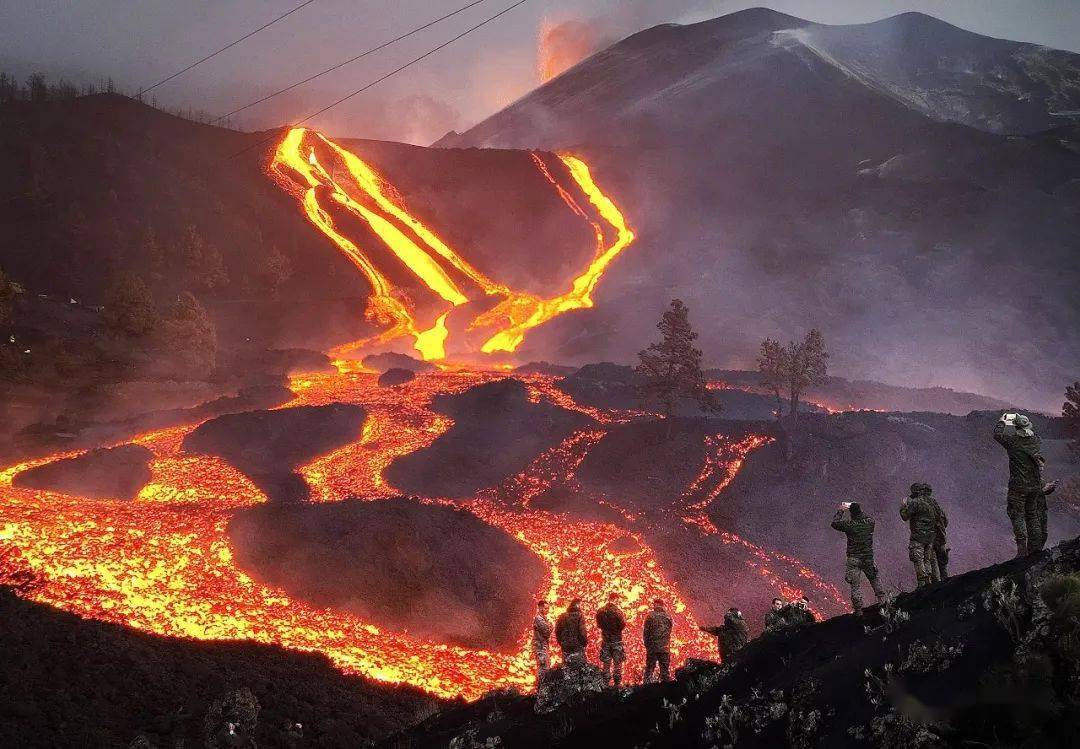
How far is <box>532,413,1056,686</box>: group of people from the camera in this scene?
973 cm

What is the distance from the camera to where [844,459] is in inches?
1101

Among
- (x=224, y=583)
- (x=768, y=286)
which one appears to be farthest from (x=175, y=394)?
(x=768, y=286)

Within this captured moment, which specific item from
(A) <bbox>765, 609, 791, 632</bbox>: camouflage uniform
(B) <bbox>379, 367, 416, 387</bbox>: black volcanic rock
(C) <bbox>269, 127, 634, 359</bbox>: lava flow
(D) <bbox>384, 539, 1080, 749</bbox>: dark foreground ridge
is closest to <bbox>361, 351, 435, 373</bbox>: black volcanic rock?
(B) <bbox>379, 367, 416, 387</bbox>: black volcanic rock

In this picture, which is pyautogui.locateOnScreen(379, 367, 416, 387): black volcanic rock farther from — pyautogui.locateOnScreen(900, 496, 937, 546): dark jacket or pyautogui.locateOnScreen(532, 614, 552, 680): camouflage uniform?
pyautogui.locateOnScreen(900, 496, 937, 546): dark jacket

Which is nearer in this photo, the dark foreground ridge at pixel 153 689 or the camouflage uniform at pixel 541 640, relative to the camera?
the dark foreground ridge at pixel 153 689

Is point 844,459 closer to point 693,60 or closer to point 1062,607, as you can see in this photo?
point 1062,607

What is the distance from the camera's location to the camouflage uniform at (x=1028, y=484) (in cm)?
Answer: 968

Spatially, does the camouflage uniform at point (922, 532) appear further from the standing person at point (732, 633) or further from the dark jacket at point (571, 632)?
the dark jacket at point (571, 632)

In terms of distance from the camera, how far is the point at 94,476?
25.2 metres

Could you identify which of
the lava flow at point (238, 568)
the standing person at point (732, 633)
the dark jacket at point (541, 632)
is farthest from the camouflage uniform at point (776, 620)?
the lava flow at point (238, 568)

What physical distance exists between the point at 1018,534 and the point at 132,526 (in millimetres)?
22090

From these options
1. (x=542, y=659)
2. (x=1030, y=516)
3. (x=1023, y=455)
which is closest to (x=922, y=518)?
(x=1030, y=516)

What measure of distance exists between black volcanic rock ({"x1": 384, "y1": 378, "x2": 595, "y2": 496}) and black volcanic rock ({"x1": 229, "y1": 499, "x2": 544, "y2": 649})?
6599 millimetres

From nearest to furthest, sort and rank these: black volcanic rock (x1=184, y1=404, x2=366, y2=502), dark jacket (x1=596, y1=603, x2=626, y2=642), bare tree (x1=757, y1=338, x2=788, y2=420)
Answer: dark jacket (x1=596, y1=603, x2=626, y2=642) → black volcanic rock (x1=184, y1=404, x2=366, y2=502) → bare tree (x1=757, y1=338, x2=788, y2=420)
